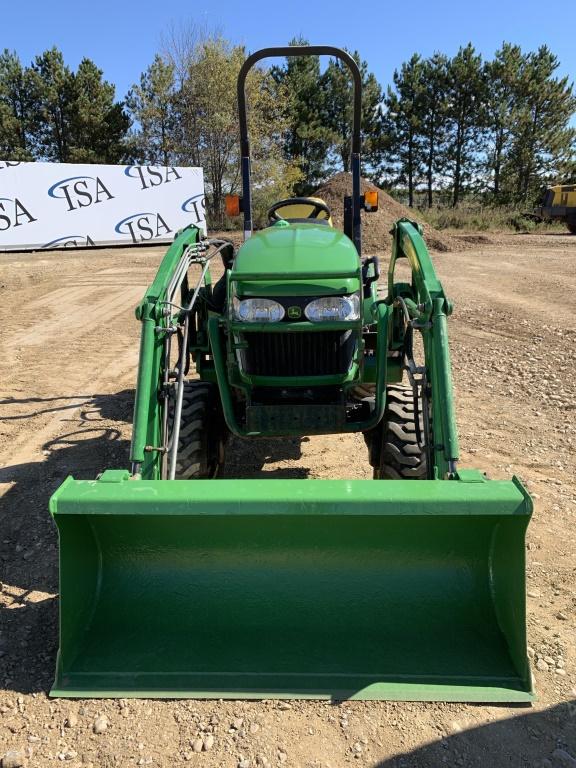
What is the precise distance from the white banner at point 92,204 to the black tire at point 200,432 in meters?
16.7

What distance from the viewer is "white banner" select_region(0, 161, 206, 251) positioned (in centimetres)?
1798

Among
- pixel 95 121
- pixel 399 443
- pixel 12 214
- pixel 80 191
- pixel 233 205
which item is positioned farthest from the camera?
pixel 95 121

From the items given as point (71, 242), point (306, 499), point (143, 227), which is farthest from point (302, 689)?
point (143, 227)

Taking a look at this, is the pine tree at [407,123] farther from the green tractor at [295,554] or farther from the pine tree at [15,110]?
the green tractor at [295,554]

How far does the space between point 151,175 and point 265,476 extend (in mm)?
17708

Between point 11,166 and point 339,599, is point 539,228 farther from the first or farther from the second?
point 339,599

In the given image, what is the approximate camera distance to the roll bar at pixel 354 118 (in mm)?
3918

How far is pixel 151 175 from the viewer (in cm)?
1977

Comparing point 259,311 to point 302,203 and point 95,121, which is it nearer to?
point 302,203

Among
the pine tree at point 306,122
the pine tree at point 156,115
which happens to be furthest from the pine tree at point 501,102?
the pine tree at point 156,115

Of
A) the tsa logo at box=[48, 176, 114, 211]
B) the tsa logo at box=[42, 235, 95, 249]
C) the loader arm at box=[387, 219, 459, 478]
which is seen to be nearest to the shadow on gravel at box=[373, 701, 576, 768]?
the loader arm at box=[387, 219, 459, 478]

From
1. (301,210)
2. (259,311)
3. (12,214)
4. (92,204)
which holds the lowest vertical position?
(12,214)

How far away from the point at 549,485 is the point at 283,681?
7.67ft

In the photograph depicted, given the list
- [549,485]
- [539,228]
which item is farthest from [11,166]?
[539,228]
